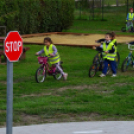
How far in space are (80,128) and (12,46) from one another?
2.23 metres

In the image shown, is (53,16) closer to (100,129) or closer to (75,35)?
(75,35)

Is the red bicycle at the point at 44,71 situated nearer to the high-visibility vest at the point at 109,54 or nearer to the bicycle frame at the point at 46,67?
the bicycle frame at the point at 46,67

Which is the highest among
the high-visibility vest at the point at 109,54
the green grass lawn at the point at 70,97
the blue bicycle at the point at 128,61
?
the high-visibility vest at the point at 109,54

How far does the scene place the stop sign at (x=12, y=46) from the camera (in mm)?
4531

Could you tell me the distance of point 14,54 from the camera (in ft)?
15.1

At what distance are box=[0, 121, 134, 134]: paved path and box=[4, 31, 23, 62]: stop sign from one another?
69.9 inches

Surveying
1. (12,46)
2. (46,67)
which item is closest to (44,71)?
(46,67)

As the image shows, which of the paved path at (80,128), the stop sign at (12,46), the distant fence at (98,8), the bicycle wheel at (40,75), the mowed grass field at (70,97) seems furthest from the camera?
the distant fence at (98,8)

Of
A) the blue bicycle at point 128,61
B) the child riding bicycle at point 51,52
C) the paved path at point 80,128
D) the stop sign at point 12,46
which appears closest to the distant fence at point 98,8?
the blue bicycle at point 128,61

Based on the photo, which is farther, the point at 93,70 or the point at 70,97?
the point at 93,70

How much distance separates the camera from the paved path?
19.8 feet

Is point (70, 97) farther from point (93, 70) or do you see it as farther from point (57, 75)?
point (93, 70)

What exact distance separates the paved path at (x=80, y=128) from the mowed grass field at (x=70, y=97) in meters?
0.54

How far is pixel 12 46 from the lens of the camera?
4570 mm
